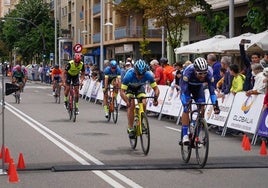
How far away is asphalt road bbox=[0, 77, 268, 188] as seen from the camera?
9164mm

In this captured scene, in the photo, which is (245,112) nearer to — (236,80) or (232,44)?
(236,80)

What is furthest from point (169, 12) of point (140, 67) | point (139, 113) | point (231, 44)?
point (139, 113)

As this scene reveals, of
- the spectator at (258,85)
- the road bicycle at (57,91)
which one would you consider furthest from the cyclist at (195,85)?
the road bicycle at (57,91)

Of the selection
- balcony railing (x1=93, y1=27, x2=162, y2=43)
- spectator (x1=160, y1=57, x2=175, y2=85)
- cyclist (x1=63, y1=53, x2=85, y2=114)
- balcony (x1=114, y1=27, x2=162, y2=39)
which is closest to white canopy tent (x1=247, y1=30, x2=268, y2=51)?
spectator (x1=160, y1=57, x2=175, y2=85)

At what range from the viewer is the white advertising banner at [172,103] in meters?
19.6

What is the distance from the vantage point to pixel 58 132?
15938 millimetres

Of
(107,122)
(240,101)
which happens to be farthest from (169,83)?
(240,101)

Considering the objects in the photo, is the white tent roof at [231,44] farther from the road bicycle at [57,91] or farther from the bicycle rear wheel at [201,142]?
the bicycle rear wheel at [201,142]

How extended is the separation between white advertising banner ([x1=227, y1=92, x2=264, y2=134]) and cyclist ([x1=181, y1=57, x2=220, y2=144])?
361cm

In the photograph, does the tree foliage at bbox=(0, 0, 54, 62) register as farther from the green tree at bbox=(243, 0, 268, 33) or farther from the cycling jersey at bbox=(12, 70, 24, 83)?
the green tree at bbox=(243, 0, 268, 33)

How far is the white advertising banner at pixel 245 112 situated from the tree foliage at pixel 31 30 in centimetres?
6366

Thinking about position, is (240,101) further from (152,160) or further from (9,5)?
(9,5)

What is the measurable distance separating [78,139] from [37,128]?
282 centimetres

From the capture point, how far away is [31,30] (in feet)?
272
